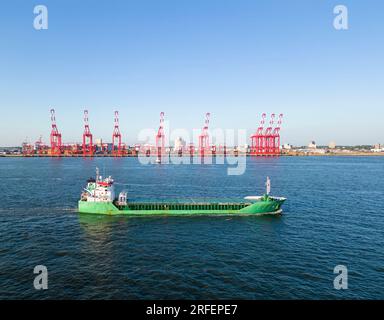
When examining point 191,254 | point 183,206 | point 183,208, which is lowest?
point 191,254

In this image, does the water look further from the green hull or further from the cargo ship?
the cargo ship

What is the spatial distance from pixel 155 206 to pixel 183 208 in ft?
20.6

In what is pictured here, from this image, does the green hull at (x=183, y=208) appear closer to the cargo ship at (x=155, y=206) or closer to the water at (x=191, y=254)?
the cargo ship at (x=155, y=206)

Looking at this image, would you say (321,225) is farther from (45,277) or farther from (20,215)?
(20,215)

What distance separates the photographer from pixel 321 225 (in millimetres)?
52594

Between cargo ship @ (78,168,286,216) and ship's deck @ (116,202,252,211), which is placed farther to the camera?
ship's deck @ (116,202,252,211)

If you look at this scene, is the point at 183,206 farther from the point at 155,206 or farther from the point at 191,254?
the point at 191,254

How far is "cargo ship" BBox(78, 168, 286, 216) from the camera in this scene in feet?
189

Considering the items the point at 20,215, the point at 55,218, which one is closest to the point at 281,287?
the point at 55,218

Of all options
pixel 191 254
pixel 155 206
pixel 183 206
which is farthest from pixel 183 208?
pixel 191 254

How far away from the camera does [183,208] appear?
59844 millimetres

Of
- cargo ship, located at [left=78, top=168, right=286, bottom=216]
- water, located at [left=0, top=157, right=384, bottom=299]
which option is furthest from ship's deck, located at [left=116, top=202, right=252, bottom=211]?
water, located at [left=0, top=157, right=384, bottom=299]
